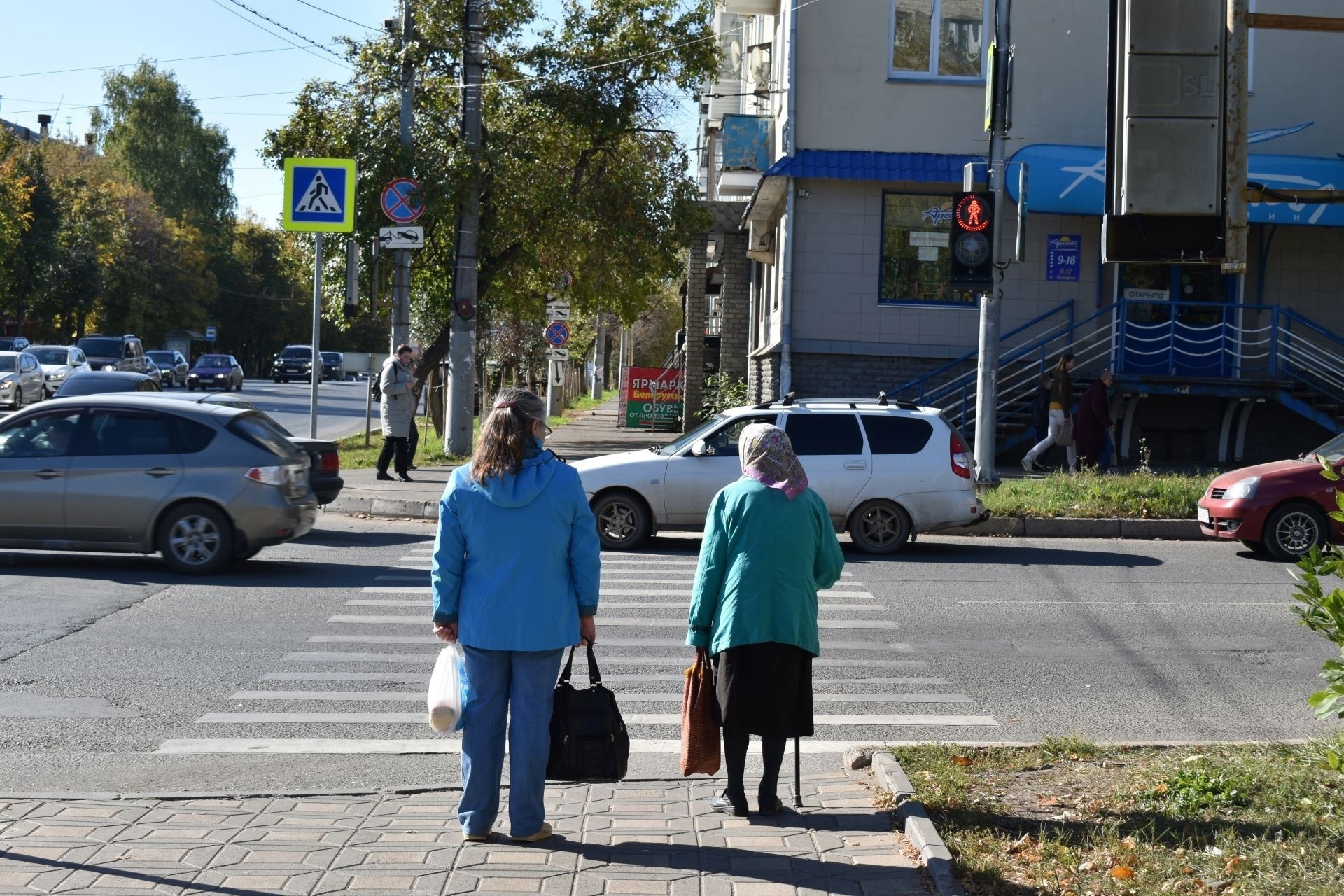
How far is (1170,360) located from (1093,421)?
2.33m

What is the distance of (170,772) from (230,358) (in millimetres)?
54886

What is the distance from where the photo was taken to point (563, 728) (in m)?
5.51

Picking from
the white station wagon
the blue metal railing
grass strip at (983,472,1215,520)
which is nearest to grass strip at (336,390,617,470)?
the white station wagon

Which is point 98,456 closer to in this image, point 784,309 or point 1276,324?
point 784,309

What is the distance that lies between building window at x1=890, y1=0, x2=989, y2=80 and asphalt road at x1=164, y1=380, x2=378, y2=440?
12820 millimetres

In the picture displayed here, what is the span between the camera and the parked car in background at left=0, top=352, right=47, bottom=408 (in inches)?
1507

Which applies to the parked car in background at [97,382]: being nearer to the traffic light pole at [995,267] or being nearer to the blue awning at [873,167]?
the blue awning at [873,167]

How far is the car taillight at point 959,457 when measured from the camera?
48.2ft

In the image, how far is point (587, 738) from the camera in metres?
5.50

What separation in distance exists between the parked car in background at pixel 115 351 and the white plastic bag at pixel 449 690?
1769 inches

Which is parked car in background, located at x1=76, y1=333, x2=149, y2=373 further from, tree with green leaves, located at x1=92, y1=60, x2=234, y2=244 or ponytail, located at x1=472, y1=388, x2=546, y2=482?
ponytail, located at x1=472, y1=388, x2=546, y2=482

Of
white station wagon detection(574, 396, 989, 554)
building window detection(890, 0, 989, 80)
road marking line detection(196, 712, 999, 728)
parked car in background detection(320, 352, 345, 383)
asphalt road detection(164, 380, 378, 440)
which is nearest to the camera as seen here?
road marking line detection(196, 712, 999, 728)

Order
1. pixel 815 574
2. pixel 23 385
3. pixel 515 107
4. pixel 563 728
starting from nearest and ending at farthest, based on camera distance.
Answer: pixel 563 728, pixel 815 574, pixel 515 107, pixel 23 385

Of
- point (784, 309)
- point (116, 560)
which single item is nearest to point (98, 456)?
point (116, 560)
